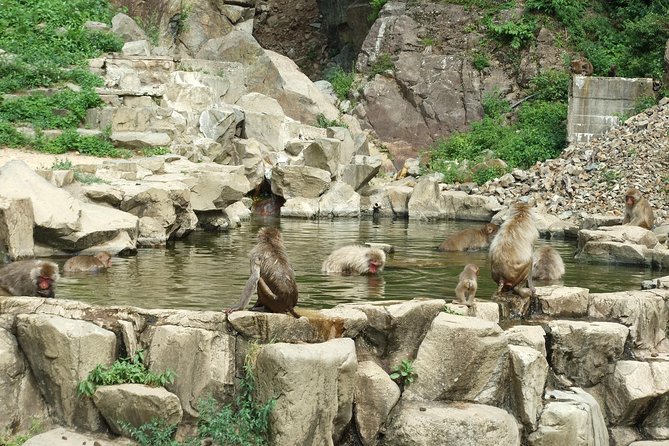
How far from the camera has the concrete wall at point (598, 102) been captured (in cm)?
2586

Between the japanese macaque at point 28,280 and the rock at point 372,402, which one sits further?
the japanese macaque at point 28,280

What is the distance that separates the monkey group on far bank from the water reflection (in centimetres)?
27

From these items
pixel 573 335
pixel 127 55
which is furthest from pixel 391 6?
pixel 573 335

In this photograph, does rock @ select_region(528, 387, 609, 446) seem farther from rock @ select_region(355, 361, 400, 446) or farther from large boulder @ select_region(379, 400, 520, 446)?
rock @ select_region(355, 361, 400, 446)

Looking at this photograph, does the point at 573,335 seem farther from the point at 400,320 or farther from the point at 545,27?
the point at 545,27

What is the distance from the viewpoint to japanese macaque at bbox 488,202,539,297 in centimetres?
1005

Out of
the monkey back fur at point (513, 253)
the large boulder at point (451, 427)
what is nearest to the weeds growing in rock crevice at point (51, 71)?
the monkey back fur at point (513, 253)

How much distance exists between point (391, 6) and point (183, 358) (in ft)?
88.2

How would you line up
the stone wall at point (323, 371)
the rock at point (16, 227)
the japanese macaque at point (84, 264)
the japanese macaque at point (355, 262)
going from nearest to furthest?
1. the stone wall at point (323, 371)
2. the japanese macaque at point (84, 264)
3. the japanese macaque at point (355, 262)
4. the rock at point (16, 227)

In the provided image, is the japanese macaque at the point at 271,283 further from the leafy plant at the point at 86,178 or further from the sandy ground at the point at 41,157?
the sandy ground at the point at 41,157

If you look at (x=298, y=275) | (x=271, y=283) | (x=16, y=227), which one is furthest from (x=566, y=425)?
(x=16, y=227)

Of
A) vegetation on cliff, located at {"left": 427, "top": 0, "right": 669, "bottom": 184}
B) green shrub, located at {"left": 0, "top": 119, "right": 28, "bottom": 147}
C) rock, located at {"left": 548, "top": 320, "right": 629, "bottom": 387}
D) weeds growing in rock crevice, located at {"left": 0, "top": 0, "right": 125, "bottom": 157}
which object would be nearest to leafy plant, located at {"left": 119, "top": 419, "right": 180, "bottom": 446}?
rock, located at {"left": 548, "top": 320, "right": 629, "bottom": 387}

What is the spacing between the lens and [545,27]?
104ft

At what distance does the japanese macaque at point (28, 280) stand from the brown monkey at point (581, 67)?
22063 millimetres
